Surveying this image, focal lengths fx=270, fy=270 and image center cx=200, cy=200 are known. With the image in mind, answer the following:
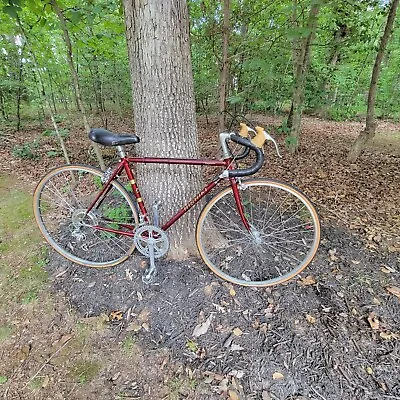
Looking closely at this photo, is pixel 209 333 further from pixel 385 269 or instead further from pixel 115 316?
pixel 385 269

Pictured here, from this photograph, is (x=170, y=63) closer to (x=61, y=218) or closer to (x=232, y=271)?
(x=232, y=271)

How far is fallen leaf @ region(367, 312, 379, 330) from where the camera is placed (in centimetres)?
177

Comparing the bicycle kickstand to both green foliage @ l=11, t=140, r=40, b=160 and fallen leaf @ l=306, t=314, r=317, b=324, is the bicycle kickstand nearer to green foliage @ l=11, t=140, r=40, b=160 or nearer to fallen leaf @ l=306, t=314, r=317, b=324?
fallen leaf @ l=306, t=314, r=317, b=324

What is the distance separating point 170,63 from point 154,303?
1707mm

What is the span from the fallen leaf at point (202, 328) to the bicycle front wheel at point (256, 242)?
35 centimetres

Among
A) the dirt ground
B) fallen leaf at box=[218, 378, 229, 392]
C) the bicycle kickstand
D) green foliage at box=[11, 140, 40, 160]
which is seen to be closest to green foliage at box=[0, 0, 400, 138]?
green foliage at box=[11, 140, 40, 160]

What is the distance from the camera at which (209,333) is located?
180 centimetres

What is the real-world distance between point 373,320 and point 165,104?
2.05 meters

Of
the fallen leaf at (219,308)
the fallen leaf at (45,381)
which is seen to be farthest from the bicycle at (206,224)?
the fallen leaf at (45,381)

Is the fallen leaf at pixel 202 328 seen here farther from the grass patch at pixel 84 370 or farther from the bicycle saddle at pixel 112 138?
the bicycle saddle at pixel 112 138

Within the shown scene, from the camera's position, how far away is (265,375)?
1565 millimetres

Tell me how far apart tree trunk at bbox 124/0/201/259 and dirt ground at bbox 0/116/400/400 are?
514 millimetres

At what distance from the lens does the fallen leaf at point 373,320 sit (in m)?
1.77

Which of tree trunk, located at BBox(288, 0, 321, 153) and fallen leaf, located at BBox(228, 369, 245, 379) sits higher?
tree trunk, located at BBox(288, 0, 321, 153)
